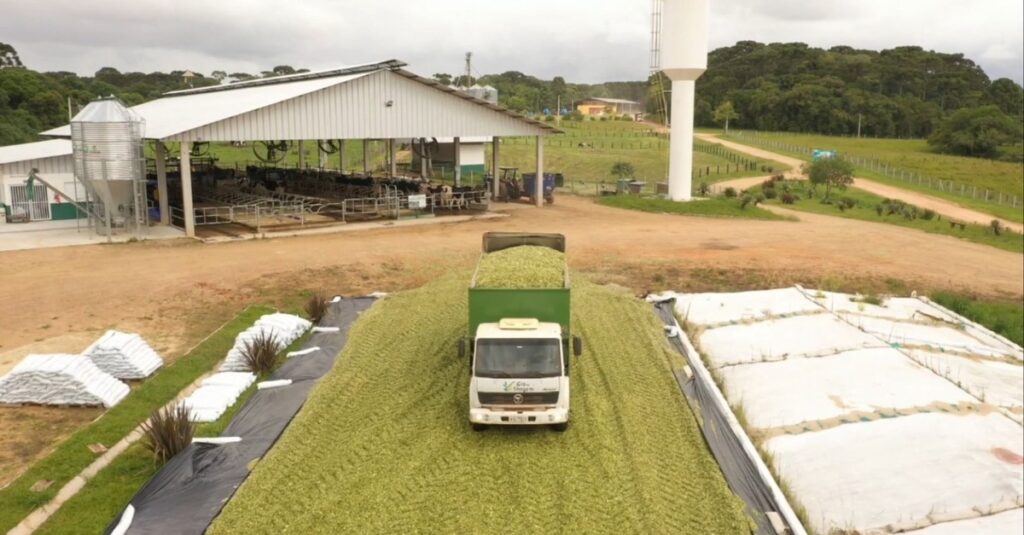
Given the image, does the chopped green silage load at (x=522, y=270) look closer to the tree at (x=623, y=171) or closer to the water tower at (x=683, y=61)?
the water tower at (x=683, y=61)

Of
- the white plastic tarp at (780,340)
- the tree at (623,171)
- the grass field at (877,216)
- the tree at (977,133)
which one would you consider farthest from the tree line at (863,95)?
the white plastic tarp at (780,340)

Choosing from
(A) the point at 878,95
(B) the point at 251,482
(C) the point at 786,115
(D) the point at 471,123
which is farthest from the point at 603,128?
(B) the point at 251,482

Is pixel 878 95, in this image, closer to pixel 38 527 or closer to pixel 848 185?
pixel 848 185

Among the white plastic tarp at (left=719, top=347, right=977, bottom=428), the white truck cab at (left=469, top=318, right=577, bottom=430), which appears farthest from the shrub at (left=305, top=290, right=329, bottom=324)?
the white plastic tarp at (left=719, top=347, right=977, bottom=428)

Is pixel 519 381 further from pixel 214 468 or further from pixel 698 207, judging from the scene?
pixel 698 207

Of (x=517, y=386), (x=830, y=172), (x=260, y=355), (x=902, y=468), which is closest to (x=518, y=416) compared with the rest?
(x=517, y=386)

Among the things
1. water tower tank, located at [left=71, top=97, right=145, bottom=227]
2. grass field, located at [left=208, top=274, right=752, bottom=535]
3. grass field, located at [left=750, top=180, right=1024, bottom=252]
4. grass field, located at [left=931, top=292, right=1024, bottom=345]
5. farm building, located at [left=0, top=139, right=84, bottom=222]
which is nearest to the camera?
grass field, located at [left=208, top=274, right=752, bottom=535]

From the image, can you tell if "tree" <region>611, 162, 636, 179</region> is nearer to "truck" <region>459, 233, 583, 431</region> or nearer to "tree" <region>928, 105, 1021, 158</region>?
"truck" <region>459, 233, 583, 431</region>
